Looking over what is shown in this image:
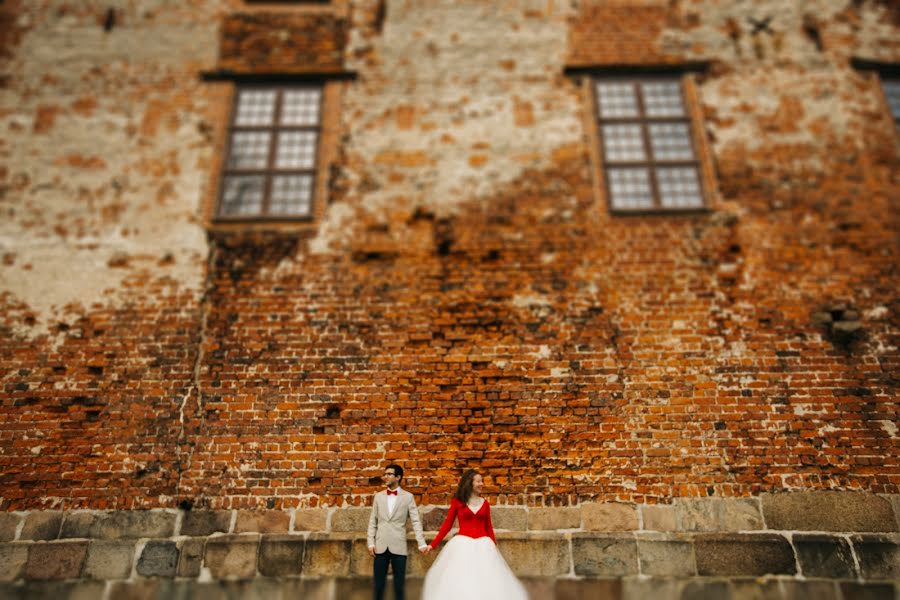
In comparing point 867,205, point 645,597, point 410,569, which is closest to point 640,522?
point 645,597

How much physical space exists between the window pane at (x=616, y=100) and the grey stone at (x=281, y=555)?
6552mm

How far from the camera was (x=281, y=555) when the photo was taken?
18.9 feet

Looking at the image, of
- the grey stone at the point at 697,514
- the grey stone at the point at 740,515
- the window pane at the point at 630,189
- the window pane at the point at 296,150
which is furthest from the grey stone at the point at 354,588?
the window pane at the point at 630,189

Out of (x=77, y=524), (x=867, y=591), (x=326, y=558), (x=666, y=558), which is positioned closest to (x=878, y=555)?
(x=867, y=591)

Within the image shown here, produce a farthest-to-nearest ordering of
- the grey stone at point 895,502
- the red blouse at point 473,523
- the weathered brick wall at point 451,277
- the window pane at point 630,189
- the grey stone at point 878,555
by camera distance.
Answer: the window pane at point 630,189 < the weathered brick wall at point 451,277 < the grey stone at point 895,502 < the grey stone at point 878,555 < the red blouse at point 473,523

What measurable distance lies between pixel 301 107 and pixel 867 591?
338 inches

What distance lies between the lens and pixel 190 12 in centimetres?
863

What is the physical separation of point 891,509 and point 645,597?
2708 mm

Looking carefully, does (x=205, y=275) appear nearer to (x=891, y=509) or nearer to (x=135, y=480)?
(x=135, y=480)

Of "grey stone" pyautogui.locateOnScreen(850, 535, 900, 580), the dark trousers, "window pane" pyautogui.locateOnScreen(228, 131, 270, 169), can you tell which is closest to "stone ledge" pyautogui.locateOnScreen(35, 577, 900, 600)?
"grey stone" pyautogui.locateOnScreen(850, 535, 900, 580)

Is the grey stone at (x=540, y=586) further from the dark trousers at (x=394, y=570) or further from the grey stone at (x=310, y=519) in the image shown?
the grey stone at (x=310, y=519)

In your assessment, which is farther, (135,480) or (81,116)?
(81,116)

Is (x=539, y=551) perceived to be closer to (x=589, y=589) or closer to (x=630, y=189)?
(x=589, y=589)

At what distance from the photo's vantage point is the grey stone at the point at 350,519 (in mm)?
5902
